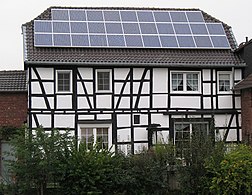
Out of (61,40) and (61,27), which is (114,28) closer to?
(61,27)

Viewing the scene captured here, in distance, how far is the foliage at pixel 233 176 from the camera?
1678cm

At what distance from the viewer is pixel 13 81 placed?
25.8 metres

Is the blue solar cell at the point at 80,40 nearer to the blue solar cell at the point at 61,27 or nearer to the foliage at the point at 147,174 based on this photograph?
the blue solar cell at the point at 61,27

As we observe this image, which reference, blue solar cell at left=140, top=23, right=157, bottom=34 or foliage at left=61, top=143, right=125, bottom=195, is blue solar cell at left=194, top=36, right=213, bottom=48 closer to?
blue solar cell at left=140, top=23, right=157, bottom=34

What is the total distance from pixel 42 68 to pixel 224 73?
795 centimetres

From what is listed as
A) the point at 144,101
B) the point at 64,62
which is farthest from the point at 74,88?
the point at 144,101

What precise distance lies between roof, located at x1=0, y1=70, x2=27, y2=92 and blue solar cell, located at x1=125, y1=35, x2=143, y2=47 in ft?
17.1

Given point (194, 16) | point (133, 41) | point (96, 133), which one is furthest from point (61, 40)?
point (194, 16)

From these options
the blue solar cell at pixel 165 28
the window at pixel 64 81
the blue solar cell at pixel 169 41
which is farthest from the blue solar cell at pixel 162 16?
the window at pixel 64 81

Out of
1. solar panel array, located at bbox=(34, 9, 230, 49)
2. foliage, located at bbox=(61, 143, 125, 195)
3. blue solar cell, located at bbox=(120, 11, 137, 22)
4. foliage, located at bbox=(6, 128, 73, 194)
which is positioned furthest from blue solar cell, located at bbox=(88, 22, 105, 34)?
foliage, located at bbox=(61, 143, 125, 195)

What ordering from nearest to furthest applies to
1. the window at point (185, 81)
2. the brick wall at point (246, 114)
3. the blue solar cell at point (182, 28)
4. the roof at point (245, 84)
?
the roof at point (245, 84) < the brick wall at point (246, 114) < the window at point (185, 81) < the blue solar cell at point (182, 28)

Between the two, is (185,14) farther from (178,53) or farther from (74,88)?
(74,88)

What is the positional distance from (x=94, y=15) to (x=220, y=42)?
5963 millimetres

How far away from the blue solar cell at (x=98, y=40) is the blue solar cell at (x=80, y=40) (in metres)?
0.23
